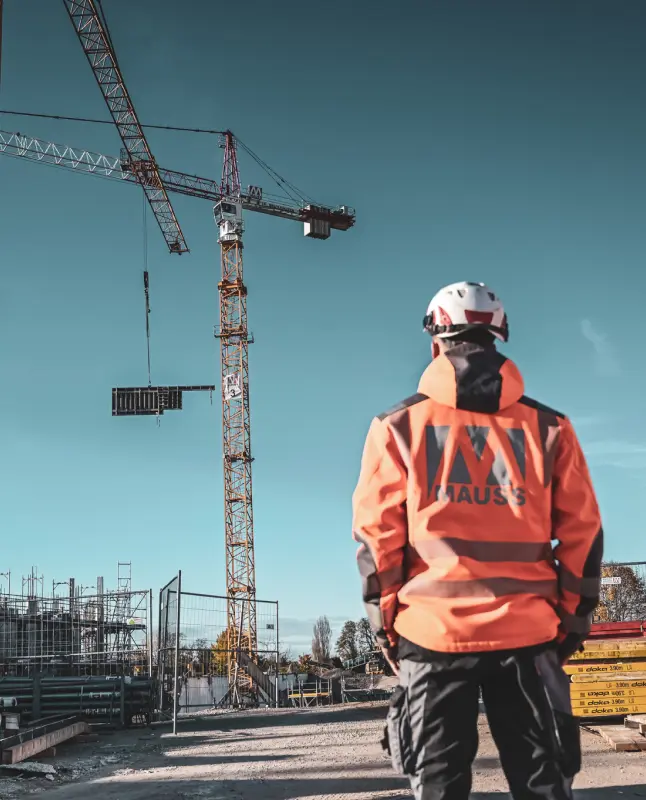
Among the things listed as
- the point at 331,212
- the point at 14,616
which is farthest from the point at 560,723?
the point at 331,212

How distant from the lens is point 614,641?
26.8 feet

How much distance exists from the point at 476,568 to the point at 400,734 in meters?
0.57

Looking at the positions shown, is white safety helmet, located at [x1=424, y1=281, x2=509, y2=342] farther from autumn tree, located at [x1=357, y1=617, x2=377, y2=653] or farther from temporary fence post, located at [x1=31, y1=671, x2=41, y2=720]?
temporary fence post, located at [x1=31, y1=671, x2=41, y2=720]

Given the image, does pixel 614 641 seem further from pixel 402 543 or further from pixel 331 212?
pixel 331 212

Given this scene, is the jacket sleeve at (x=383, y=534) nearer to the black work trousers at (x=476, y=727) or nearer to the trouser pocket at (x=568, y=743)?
the black work trousers at (x=476, y=727)

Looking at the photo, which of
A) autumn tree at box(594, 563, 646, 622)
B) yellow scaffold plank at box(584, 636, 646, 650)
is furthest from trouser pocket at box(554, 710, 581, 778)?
autumn tree at box(594, 563, 646, 622)

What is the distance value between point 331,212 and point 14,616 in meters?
42.4

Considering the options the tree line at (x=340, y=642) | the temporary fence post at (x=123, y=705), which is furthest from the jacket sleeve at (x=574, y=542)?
the tree line at (x=340, y=642)

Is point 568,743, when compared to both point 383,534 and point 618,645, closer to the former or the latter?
point 383,534

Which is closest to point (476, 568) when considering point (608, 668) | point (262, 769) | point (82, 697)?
point (262, 769)

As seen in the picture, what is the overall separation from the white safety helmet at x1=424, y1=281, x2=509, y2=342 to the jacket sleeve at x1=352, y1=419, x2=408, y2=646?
0.47 meters

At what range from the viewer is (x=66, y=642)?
52.7 feet

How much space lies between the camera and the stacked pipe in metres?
11.1

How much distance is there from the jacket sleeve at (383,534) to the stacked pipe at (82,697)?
9.54 m
